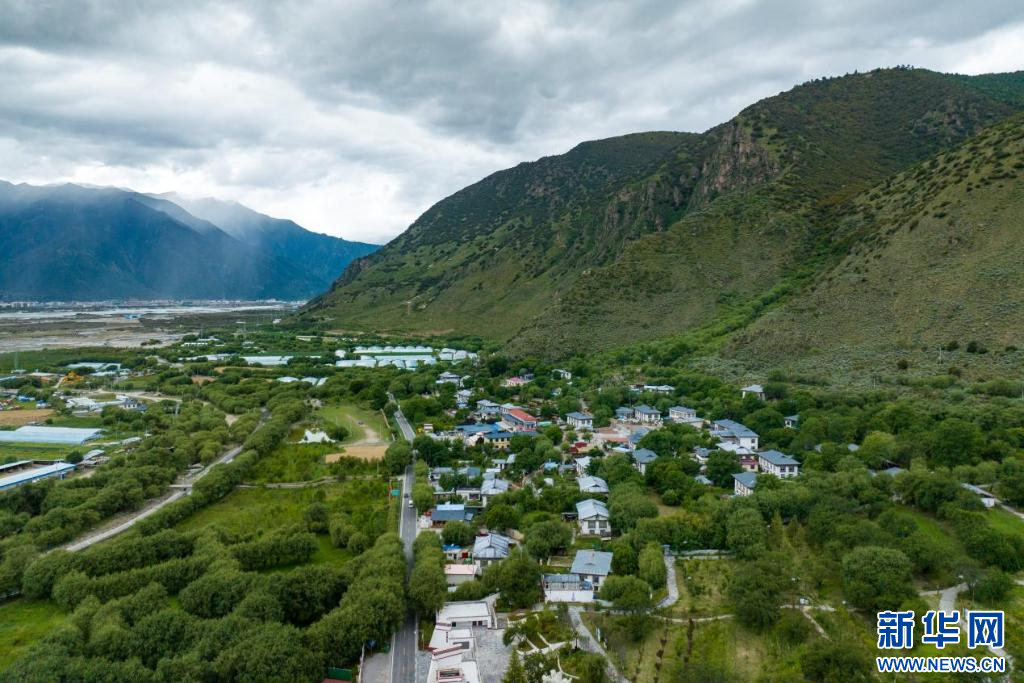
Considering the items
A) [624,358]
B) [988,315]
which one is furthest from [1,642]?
[988,315]

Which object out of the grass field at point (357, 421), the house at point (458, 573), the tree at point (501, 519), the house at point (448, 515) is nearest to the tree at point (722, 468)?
the tree at point (501, 519)

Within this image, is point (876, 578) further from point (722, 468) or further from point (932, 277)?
point (932, 277)

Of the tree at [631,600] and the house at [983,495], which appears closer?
the tree at [631,600]

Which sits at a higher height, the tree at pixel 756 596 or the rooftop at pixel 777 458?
the rooftop at pixel 777 458

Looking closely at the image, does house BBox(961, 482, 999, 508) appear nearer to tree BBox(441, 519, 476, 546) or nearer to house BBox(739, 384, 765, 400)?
house BBox(739, 384, 765, 400)

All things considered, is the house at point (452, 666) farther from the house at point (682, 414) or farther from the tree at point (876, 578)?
the house at point (682, 414)

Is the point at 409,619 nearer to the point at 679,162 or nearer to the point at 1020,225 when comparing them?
the point at 1020,225

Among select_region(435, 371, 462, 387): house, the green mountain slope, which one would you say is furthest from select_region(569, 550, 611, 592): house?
select_region(435, 371, 462, 387): house
